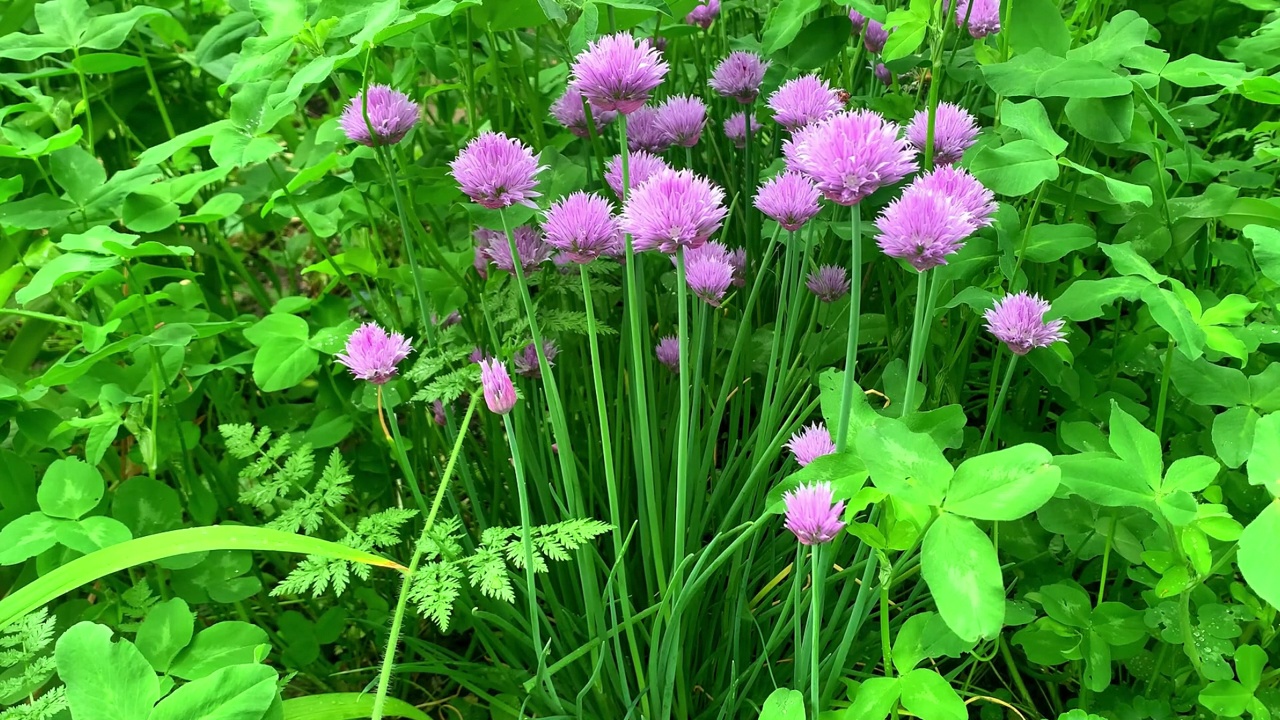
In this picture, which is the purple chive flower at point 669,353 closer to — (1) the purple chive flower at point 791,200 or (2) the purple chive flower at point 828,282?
(2) the purple chive flower at point 828,282

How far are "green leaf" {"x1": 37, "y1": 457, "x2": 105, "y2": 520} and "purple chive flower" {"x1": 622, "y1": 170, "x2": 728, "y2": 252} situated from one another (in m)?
0.70

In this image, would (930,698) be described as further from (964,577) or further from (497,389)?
(497,389)

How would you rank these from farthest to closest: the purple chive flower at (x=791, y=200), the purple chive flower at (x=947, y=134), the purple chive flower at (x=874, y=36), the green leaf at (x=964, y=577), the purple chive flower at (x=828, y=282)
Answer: the purple chive flower at (x=874, y=36)
the purple chive flower at (x=828, y=282)
the purple chive flower at (x=947, y=134)
the purple chive flower at (x=791, y=200)
the green leaf at (x=964, y=577)

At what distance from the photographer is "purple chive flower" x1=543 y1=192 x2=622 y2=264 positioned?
2.44ft

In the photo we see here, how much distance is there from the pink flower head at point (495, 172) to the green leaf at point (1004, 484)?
44cm

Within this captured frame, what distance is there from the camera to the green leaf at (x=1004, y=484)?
57 centimetres

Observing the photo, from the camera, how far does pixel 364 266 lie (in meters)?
1.21

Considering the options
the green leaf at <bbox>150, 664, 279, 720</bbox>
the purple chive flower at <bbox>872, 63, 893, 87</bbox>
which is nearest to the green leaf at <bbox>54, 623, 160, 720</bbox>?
the green leaf at <bbox>150, 664, 279, 720</bbox>

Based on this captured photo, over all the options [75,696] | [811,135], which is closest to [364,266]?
[75,696]

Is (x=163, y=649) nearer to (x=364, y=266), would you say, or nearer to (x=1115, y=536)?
(x=364, y=266)

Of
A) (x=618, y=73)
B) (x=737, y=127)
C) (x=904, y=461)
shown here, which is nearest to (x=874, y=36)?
(x=737, y=127)

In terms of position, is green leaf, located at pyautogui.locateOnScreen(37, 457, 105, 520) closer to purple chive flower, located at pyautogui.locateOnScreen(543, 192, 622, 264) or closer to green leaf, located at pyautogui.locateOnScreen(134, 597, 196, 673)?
green leaf, located at pyautogui.locateOnScreen(134, 597, 196, 673)

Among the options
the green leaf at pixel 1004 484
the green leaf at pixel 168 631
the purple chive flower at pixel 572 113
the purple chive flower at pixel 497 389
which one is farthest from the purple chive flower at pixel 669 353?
the green leaf at pixel 168 631

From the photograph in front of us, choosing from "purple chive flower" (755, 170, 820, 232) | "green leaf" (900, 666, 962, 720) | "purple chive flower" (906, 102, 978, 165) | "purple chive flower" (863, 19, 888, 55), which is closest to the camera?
"green leaf" (900, 666, 962, 720)
